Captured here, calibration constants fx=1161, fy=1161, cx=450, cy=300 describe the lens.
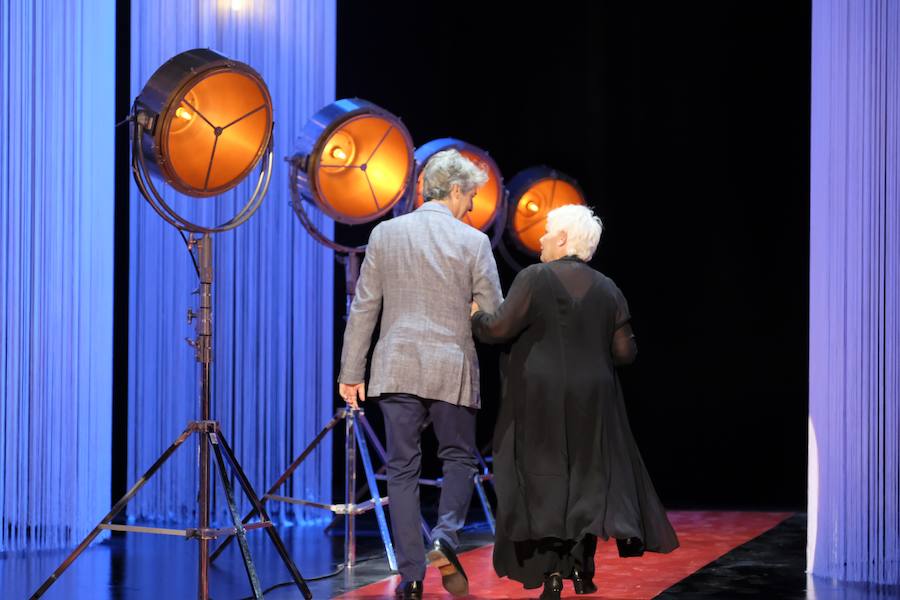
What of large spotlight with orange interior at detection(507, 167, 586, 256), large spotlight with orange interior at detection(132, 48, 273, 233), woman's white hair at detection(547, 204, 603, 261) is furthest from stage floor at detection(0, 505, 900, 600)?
large spotlight with orange interior at detection(507, 167, 586, 256)

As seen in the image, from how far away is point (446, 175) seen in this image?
3865 millimetres

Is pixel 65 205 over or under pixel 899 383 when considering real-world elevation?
over

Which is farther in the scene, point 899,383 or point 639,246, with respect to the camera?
point 639,246

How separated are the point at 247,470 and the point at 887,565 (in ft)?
9.35

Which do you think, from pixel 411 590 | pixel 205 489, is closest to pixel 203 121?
pixel 205 489

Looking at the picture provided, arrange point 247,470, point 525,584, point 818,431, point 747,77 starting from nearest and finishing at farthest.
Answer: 1. point 525,584
2. point 818,431
3. point 247,470
4. point 747,77

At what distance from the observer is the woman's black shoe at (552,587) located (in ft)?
11.8

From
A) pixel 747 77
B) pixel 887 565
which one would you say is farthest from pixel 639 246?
pixel 887 565

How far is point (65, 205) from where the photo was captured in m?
4.86

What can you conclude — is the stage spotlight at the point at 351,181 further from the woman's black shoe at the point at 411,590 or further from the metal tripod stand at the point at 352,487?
the woman's black shoe at the point at 411,590

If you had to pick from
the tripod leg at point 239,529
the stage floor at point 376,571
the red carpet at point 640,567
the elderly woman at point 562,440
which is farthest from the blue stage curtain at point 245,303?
the elderly woman at point 562,440

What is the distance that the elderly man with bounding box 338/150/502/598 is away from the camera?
370cm

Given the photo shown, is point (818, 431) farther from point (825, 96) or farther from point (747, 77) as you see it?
point (747, 77)

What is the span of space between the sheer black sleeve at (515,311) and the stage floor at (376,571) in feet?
3.06
